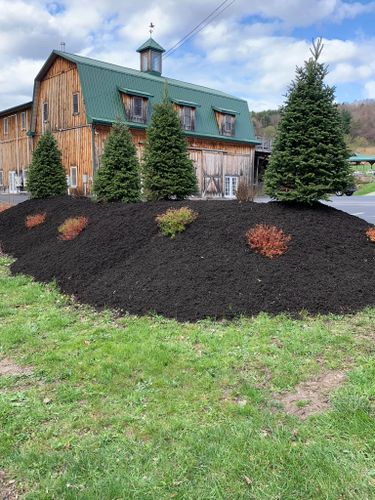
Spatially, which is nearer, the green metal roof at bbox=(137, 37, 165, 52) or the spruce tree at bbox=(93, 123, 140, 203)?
the spruce tree at bbox=(93, 123, 140, 203)

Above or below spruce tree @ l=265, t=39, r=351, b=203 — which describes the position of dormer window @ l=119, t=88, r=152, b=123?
above

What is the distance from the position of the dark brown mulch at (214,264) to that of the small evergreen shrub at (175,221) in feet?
0.43

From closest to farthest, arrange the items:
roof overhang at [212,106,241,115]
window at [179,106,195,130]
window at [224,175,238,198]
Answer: window at [179,106,195,130] < roof overhang at [212,106,241,115] < window at [224,175,238,198]

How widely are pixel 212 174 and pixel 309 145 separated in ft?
60.4

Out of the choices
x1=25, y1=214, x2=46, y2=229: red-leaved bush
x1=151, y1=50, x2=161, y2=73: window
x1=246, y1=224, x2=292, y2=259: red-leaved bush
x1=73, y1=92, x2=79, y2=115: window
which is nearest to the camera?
x1=246, y1=224, x2=292, y2=259: red-leaved bush

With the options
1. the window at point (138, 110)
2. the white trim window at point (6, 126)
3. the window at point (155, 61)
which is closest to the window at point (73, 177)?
the window at point (138, 110)

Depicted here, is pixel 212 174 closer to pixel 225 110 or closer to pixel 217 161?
pixel 217 161

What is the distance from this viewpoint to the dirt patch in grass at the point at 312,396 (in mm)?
3242

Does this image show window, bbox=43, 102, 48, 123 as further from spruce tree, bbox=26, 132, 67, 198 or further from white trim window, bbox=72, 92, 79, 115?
spruce tree, bbox=26, 132, 67, 198

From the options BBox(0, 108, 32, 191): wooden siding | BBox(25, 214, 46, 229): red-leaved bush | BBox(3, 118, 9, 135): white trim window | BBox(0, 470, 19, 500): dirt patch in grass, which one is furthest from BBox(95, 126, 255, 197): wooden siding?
BBox(0, 470, 19, 500): dirt patch in grass

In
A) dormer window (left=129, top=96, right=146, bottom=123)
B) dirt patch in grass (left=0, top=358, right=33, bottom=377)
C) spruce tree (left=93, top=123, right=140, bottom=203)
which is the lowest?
dirt patch in grass (left=0, top=358, right=33, bottom=377)

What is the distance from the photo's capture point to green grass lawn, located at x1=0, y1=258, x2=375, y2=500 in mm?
2529

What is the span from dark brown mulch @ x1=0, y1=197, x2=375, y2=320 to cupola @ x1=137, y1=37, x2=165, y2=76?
22353mm

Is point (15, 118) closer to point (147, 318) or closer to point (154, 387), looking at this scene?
point (147, 318)
